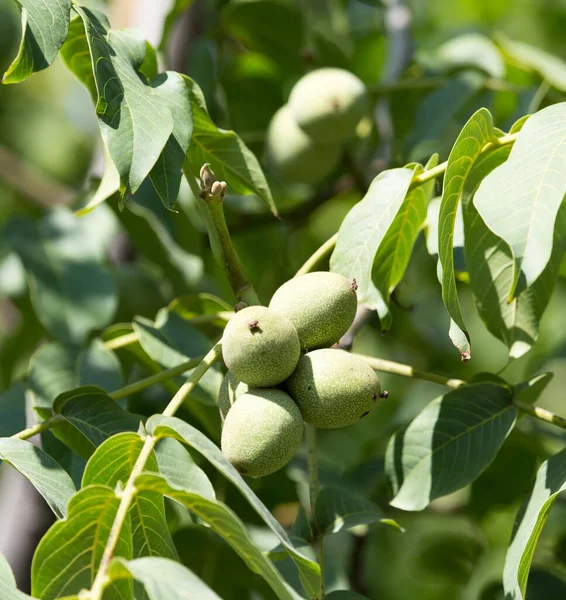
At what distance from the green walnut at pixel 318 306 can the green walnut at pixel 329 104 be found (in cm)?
78

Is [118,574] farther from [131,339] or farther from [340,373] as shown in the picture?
[131,339]

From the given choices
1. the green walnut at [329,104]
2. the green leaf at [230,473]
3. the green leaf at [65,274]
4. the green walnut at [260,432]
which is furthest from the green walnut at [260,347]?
the green walnut at [329,104]

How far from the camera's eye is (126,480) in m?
1.11

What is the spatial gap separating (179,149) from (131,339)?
547 mm

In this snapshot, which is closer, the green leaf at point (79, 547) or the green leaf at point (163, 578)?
the green leaf at point (163, 578)

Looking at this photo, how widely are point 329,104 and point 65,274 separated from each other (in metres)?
0.71

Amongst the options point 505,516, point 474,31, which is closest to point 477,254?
point 474,31

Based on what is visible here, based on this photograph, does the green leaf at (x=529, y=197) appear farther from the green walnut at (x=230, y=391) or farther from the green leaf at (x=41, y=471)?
the green leaf at (x=41, y=471)

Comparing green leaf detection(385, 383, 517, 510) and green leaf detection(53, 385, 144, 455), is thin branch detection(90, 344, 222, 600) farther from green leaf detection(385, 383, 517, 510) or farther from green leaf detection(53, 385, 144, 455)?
green leaf detection(385, 383, 517, 510)

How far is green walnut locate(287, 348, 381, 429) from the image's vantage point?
116cm

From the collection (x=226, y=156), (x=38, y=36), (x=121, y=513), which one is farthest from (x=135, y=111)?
(x=121, y=513)

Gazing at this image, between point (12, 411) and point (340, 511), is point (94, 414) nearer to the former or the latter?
point (12, 411)

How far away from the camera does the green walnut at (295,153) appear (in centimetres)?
204

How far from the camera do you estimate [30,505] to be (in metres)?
1.93
